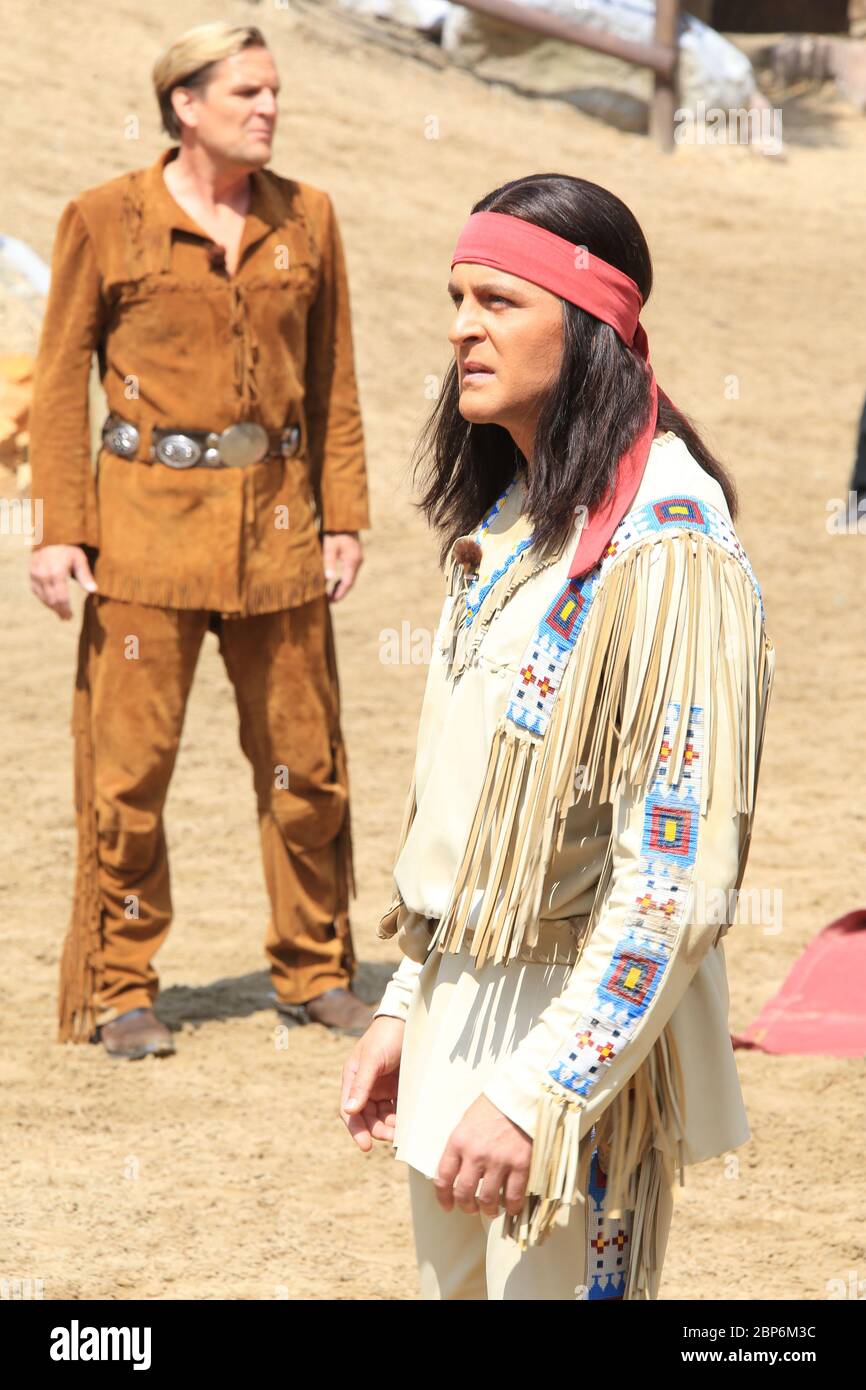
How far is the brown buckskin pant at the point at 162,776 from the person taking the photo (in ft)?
12.8

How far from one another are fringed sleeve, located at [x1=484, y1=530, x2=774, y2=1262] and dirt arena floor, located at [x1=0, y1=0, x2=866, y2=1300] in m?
1.52

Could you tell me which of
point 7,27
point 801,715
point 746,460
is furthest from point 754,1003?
point 7,27

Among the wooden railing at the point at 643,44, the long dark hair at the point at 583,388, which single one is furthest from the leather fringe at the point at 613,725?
the wooden railing at the point at 643,44

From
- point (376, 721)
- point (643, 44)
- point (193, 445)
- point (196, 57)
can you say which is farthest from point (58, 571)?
point (643, 44)

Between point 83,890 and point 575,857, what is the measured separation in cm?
235

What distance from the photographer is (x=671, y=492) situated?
70.9 inches

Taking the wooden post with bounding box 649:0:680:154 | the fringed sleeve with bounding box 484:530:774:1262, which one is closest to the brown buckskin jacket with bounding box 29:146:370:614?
the fringed sleeve with bounding box 484:530:774:1262

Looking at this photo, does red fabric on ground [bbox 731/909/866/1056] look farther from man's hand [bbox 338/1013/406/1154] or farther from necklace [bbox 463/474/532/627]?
necklace [bbox 463/474/532/627]

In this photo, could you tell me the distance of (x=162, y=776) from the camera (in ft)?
13.0

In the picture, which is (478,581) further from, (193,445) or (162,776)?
(162,776)

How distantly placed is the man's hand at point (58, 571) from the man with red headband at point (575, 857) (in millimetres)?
1981

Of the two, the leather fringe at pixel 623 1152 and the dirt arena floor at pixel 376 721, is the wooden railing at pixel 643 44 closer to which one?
the dirt arena floor at pixel 376 721
